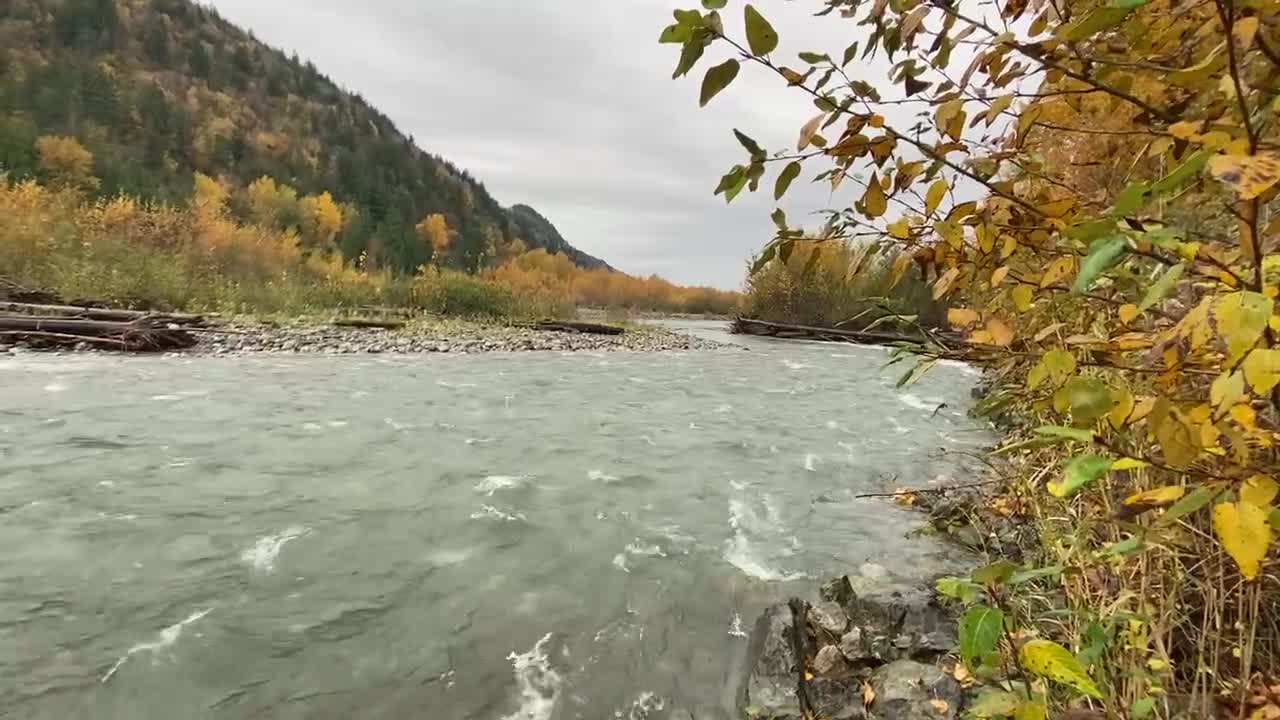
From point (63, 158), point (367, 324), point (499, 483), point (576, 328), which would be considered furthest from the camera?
point (63, 158)

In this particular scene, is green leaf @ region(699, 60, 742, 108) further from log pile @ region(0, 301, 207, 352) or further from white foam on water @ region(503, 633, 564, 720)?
log pile @ region(0, 301, 207, 352)

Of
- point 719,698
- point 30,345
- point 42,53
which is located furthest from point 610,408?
point 42,53

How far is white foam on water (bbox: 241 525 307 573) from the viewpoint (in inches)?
141

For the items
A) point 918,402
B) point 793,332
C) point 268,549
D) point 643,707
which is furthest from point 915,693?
point 793,332

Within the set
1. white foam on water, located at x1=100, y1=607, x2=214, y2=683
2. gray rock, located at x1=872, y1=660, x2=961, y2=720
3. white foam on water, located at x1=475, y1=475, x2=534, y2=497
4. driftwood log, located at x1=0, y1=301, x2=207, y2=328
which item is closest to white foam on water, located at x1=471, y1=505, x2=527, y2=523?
white foam on water, located at x1=475, y1=475, x2=534, y2=497

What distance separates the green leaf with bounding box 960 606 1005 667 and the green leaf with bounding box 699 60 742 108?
88 centimetres

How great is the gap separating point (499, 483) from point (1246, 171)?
Answer: 15.9 ft

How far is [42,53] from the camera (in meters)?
57.0

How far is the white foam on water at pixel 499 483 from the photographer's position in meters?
4.91

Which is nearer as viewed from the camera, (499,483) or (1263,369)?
(1263,369)

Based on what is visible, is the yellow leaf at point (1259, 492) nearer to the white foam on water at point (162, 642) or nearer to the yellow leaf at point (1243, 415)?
the yellow leaf at point (1243, 415)

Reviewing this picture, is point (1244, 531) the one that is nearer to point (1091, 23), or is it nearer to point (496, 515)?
point (1091, 23)

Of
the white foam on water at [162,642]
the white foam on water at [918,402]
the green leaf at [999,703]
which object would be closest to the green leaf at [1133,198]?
the green leaf at [999,703]

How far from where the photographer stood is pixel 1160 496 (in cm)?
104
